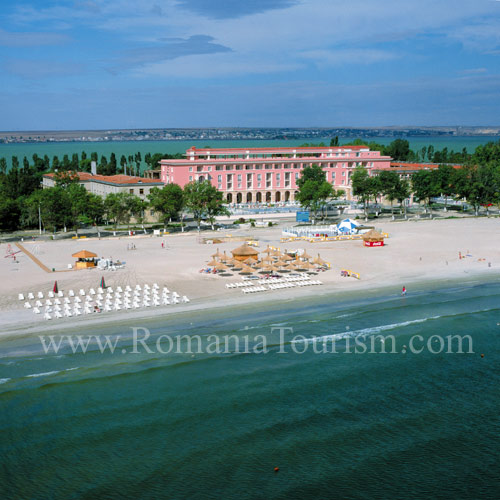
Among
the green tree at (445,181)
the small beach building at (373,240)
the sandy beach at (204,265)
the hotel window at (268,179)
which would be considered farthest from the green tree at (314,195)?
the hotel window at (268,179)

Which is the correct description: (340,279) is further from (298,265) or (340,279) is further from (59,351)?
(59,351)

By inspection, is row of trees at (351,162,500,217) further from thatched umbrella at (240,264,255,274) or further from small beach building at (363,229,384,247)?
thatched umbrella at (240,264,255,274)

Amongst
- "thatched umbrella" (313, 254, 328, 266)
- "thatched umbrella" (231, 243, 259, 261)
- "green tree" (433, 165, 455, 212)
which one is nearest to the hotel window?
"green tree" (433, 165, 455, 212)

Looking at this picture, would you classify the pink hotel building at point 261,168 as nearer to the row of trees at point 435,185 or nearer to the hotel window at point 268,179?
the hotel window at point 268,179

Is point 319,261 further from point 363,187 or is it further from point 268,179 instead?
point 268,179

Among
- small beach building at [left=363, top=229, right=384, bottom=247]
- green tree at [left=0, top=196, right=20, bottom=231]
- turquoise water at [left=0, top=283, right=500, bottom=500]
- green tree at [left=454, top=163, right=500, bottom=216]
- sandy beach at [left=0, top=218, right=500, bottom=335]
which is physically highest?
green tree at [left=454, top=163, right=500, bottom=216]
